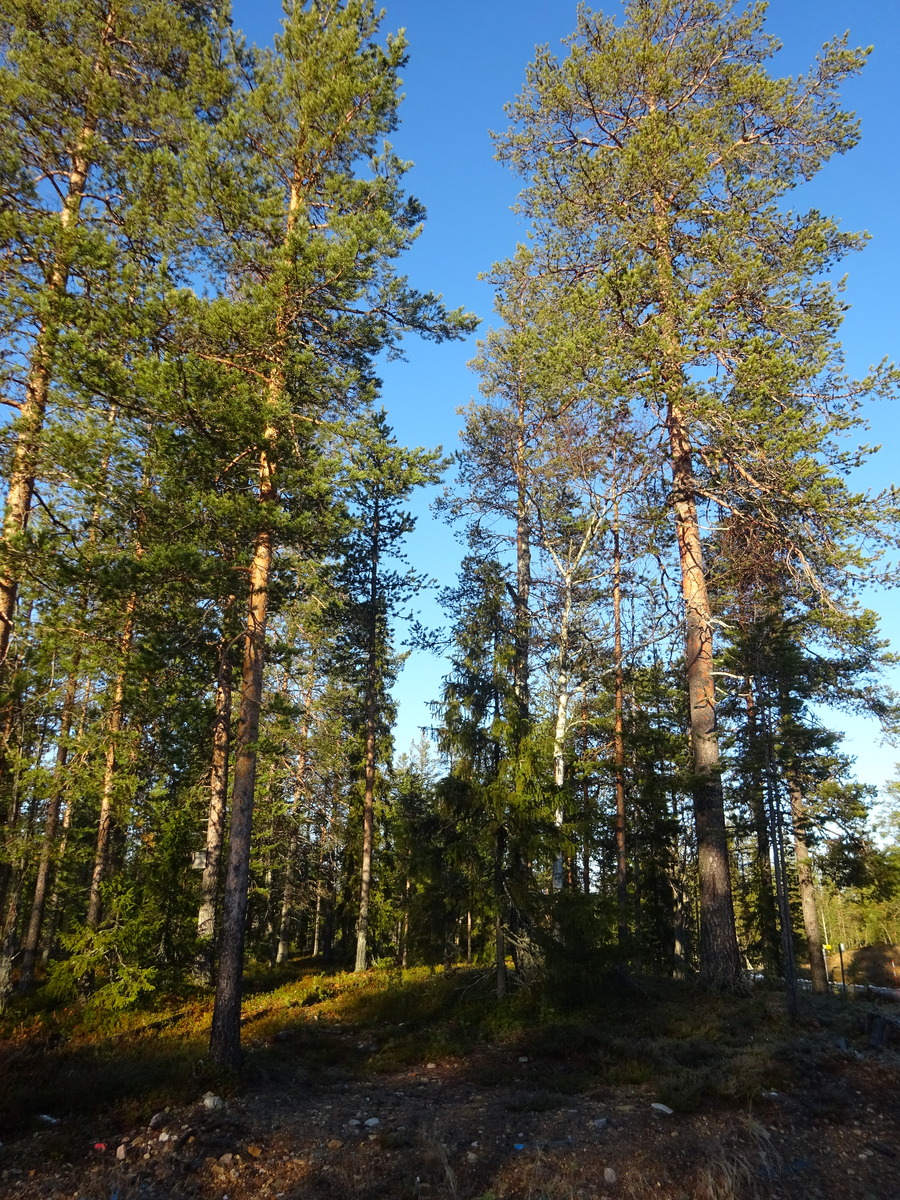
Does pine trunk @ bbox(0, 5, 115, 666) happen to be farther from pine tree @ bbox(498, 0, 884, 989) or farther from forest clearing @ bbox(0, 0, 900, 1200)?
pine tree @ bbox(498, 0, 884, 989)

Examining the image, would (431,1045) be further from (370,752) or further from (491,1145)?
(370,752)

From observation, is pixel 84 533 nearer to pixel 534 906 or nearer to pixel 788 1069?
pixel 534 906

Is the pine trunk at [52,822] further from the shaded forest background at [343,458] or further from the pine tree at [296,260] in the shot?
the pine tree at [296,260]

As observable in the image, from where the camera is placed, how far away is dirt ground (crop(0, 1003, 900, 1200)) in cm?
694

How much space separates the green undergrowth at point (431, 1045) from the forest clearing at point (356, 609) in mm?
87

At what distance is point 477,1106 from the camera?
914 cm

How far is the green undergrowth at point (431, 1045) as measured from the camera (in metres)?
8.90

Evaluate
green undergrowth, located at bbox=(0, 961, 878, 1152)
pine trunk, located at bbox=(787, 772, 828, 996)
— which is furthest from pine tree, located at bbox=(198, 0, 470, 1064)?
pine trunk, located at bbox=(787, 772, 828, 996)

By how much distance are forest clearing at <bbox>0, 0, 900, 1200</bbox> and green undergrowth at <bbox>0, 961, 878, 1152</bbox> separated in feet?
0.29

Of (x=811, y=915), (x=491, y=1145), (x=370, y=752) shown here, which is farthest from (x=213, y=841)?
(x=811, y=915)

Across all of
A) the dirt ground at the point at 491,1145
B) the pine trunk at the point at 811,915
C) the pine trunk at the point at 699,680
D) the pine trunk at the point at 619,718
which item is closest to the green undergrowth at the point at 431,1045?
the dirt ground at the point at 491,1145

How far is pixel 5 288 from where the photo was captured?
10750mm

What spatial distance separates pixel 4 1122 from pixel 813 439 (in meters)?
15.3

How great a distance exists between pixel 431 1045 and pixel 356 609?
1085 centimetres
